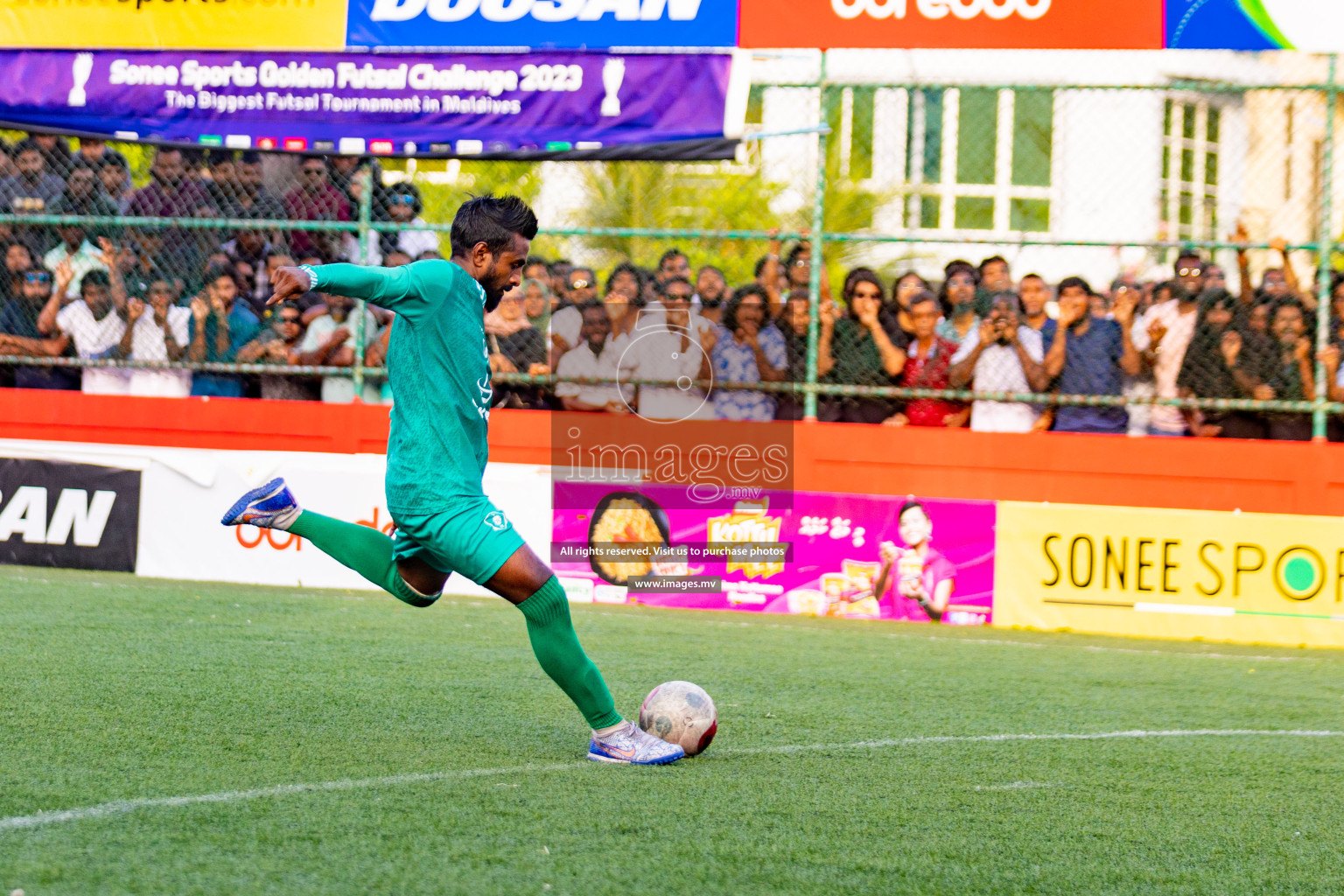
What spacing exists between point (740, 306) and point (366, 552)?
5329mm

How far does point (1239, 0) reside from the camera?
10.3 metres

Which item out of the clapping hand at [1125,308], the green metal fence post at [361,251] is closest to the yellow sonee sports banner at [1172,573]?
the clapping hand at [1125,308]

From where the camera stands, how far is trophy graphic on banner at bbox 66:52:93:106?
39.7ft

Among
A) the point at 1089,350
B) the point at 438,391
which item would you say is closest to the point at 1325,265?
the point at 1089,350

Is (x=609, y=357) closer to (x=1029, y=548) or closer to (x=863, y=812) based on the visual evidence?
(x=1029, y=548)

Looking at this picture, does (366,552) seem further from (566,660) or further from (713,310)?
(713,310)

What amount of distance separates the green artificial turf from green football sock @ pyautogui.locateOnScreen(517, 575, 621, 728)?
216mm

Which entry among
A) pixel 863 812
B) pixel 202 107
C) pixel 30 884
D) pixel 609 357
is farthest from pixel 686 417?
pixel 30 884

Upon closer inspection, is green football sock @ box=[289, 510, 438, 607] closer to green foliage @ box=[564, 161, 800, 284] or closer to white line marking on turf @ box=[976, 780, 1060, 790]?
white line marking on turf @ box=[976, 780, 1060, 790]

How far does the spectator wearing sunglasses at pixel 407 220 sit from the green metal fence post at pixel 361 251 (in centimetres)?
18

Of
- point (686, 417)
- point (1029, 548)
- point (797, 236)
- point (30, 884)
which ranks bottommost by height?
point (30, 884)

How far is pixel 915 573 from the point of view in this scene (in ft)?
33.8

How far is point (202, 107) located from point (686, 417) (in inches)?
180

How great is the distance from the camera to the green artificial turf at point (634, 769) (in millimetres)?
4098
